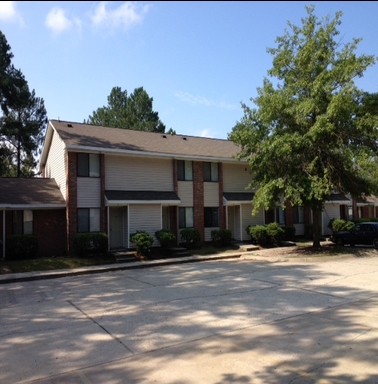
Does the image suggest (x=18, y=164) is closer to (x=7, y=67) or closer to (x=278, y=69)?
(x=7, y=67)

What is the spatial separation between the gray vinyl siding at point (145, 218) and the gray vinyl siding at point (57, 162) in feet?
12.1

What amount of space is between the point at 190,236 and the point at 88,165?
6.57 meters

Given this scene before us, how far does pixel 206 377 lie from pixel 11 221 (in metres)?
15.6

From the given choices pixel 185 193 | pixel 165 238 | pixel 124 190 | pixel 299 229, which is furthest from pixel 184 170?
pixel 299 229

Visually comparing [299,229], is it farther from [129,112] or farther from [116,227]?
[129,112]

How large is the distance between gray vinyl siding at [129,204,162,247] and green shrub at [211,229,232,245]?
3405 mm

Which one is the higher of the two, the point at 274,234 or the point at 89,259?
the point at 274,234

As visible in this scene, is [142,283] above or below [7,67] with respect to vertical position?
below

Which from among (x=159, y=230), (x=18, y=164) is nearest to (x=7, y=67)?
(x=18, y=164)

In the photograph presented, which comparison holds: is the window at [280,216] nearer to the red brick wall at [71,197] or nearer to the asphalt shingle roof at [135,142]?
the asphalt shingle roof at [135,142]

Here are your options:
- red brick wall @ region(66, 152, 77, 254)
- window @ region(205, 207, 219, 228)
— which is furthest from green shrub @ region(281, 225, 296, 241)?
red brick wall @ region(66, 152, 77, 254)

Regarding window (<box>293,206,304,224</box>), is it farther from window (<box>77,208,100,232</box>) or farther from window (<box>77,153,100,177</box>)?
window (<box>77,153,100,177</box>)

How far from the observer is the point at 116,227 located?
19.3 meters

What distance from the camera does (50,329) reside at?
22.1 feet
